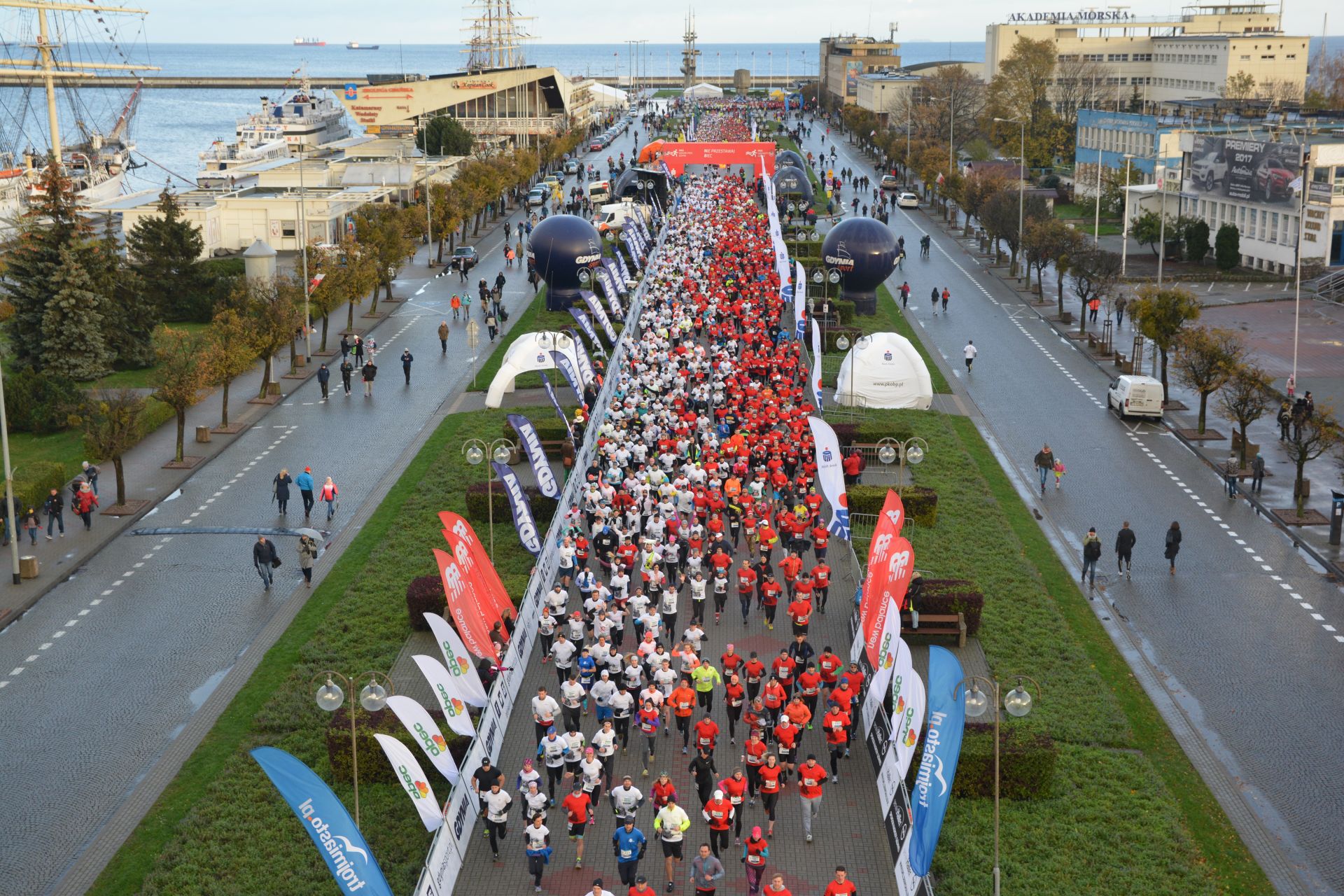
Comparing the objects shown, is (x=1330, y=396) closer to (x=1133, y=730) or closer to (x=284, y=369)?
(x=1133, y=730)

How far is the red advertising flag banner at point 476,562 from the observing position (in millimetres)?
20984

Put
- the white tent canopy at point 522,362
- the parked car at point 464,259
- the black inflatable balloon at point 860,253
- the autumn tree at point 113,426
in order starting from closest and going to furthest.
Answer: the autumn tree at point 113,426 → the white tent canopy at point 522,362 → the black inflatable balloon at point 860,253 → the parked car at point 464,259

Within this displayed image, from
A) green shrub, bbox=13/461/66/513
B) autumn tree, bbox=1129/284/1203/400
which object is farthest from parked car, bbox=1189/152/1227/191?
green shrub, bbox=13/461/66/513

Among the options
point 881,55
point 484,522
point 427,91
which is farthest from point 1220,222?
point 881,55

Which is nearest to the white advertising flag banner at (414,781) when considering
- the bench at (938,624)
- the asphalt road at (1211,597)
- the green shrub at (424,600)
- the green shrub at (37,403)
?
the green shrub at (424,600)

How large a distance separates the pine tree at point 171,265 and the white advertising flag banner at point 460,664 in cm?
3667

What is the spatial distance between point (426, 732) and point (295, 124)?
106 metres

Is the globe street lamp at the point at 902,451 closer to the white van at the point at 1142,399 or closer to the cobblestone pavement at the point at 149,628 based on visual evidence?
the white van at the point at 1142,399

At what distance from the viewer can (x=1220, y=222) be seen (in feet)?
215

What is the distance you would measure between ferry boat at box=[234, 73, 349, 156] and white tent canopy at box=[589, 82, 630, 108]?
4463 centimetres

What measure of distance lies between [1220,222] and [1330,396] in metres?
27.8

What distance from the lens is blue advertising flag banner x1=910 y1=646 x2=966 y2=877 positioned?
51.2 feet

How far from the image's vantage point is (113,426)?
32219mm

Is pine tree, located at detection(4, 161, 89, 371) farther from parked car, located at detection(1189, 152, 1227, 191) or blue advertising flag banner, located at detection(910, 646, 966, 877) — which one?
parked car, located at detection(1189, 152, 1227, 191)
